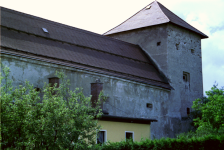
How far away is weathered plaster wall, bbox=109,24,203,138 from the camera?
2554cm

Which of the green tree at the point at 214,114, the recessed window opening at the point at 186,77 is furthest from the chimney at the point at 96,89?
the recessed window opening at the point at 186,77

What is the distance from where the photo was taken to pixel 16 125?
855 centimetres

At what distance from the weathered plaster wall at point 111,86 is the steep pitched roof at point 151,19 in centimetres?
681

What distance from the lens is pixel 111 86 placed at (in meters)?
20.9

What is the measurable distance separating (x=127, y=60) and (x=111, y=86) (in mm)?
4743

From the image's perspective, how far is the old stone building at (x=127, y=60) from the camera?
17.7 m

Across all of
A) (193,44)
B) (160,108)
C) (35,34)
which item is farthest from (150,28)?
(35,34)

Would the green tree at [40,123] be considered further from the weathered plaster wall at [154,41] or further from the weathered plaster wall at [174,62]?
the weathered plaster wall at [154,41]

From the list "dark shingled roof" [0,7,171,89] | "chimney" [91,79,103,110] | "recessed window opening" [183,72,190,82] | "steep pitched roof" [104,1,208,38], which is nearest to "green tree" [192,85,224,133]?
"dark shingled roof" [0,7,171,89]

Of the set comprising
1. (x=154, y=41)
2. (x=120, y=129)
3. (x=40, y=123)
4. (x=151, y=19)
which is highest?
(x=151, y=19)

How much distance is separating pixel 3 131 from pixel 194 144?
32.0 feet

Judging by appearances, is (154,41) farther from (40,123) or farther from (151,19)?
(40,123)

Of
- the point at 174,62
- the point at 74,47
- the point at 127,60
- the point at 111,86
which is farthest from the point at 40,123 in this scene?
the point at 174,62

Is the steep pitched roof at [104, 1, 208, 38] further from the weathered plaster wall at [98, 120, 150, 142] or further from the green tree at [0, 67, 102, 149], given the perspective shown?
the green tree at [0, 67, 102, 149]
